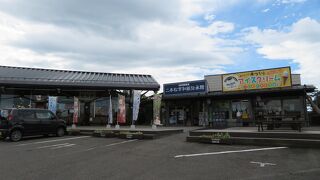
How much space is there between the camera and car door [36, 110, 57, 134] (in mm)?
18153

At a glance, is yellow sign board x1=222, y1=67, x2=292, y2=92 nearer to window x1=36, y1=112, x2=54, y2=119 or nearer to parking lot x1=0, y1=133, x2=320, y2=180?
parking lot x1=0, y1=133, x2=320, y2=180

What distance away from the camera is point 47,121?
60.7 ft

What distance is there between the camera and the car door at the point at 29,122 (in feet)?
56.5

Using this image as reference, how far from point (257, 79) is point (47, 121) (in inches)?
584

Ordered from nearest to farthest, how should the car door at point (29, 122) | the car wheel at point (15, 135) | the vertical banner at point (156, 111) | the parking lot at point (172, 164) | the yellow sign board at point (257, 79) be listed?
the parking lot at point (172, 164) < the car wheel at point (15, 135) < the car door at point (29, 122) < the vertical banner at point (156, 111) < the yellow sign board at point (257, 79)

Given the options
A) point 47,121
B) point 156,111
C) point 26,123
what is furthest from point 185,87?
point 26,123

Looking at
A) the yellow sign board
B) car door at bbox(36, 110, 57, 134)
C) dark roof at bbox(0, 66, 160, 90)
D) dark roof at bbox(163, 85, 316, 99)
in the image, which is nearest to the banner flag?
car door at bbox(36, 110, 57, 134)

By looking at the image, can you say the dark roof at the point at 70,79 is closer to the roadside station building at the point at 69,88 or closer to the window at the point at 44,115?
Result: the roadside station building at the point at 69,88

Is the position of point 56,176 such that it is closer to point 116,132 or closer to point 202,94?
point 116,132

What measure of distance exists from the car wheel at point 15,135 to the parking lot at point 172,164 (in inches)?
229

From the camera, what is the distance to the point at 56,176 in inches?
292

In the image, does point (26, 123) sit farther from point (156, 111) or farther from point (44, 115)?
point (156, 111)

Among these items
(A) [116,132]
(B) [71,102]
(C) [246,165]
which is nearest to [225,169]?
(C) [246,165]

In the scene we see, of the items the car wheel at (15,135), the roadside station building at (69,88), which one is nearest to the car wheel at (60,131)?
the car wheel at (15,135)
